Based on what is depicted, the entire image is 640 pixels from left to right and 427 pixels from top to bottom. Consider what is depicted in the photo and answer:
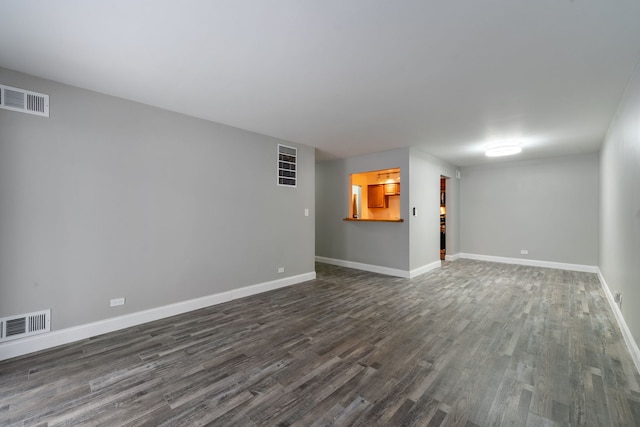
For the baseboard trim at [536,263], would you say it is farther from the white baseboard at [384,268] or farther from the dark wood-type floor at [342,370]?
the dark wood-type floor at [342,370]

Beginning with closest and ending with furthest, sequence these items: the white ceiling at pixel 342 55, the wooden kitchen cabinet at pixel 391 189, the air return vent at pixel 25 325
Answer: the white ceiling at pixel 342 55 → the air return vent at pixel 25 325 → the wooden kitchen cabinet at pixel 391 189

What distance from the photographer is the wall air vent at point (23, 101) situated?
2.38 meters

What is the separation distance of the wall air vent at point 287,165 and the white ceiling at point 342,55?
1037 mm

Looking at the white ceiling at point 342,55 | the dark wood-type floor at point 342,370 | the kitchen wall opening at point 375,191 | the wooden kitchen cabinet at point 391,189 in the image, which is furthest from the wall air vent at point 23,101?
the wooden kitchen cabinet at point 391,189

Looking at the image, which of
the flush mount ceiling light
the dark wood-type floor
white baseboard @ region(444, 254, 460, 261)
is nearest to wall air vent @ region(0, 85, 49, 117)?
the dark wood-type floor

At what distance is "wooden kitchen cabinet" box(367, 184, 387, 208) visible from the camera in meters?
7.75

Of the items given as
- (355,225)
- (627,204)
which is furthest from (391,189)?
(627,204)

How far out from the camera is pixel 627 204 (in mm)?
2717

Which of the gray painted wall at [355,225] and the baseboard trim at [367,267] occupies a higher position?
the gray painted wall at [355,225]

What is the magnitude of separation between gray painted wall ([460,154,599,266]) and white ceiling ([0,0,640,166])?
2895 millimetres

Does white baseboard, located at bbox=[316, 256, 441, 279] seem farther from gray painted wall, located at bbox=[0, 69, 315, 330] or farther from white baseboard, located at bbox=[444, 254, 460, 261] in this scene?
gray painted wall, located at bbox=[0, 69, 315, 330]

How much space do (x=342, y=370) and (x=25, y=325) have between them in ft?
9.45

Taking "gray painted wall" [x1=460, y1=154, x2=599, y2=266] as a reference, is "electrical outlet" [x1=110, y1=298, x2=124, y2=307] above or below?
below

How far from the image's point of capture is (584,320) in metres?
3.21
